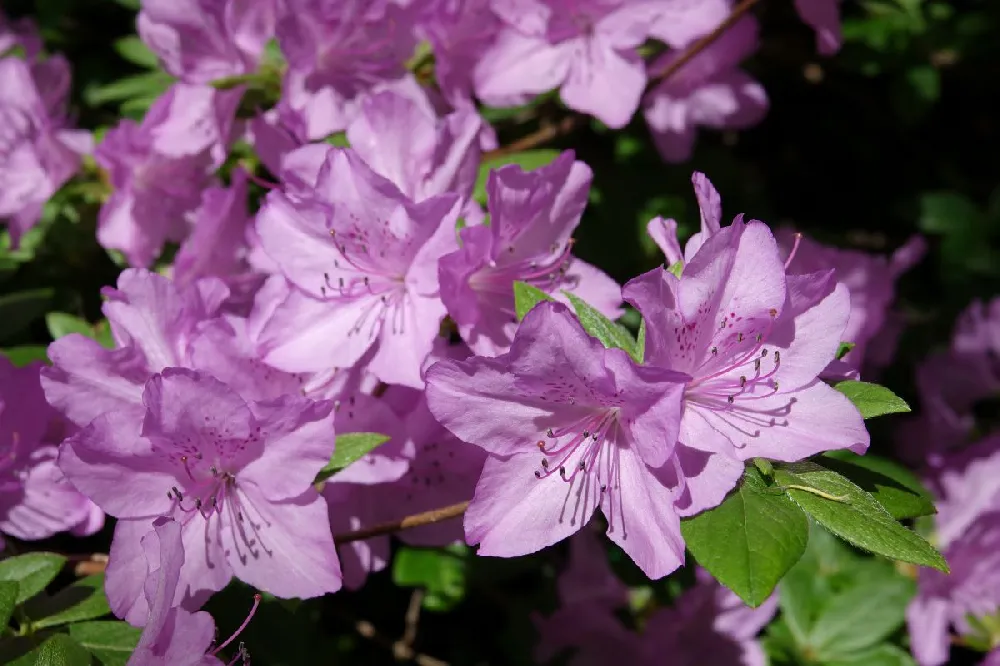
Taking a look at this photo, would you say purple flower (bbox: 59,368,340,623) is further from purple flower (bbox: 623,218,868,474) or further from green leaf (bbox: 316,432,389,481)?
purple flower (bbox: 623,218,868,474)

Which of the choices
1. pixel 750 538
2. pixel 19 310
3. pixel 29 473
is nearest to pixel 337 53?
pixel 19 310

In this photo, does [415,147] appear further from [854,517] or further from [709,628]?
[709,628]

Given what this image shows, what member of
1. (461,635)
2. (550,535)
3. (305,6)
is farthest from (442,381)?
(461,635)

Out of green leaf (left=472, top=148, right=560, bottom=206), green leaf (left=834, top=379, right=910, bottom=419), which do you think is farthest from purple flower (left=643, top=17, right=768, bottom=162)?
green leaf (left=834, top=379, right=910, bottom=419)

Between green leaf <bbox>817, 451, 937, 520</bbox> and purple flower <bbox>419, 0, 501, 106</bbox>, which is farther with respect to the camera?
purple flower <bbox>419, 0, 501, 106</bbox>

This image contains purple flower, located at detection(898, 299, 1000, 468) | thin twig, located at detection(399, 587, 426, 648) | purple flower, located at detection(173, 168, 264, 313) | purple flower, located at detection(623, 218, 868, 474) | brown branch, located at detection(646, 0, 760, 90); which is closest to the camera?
purple flower, located at detection(623, 218, 868, 474)
